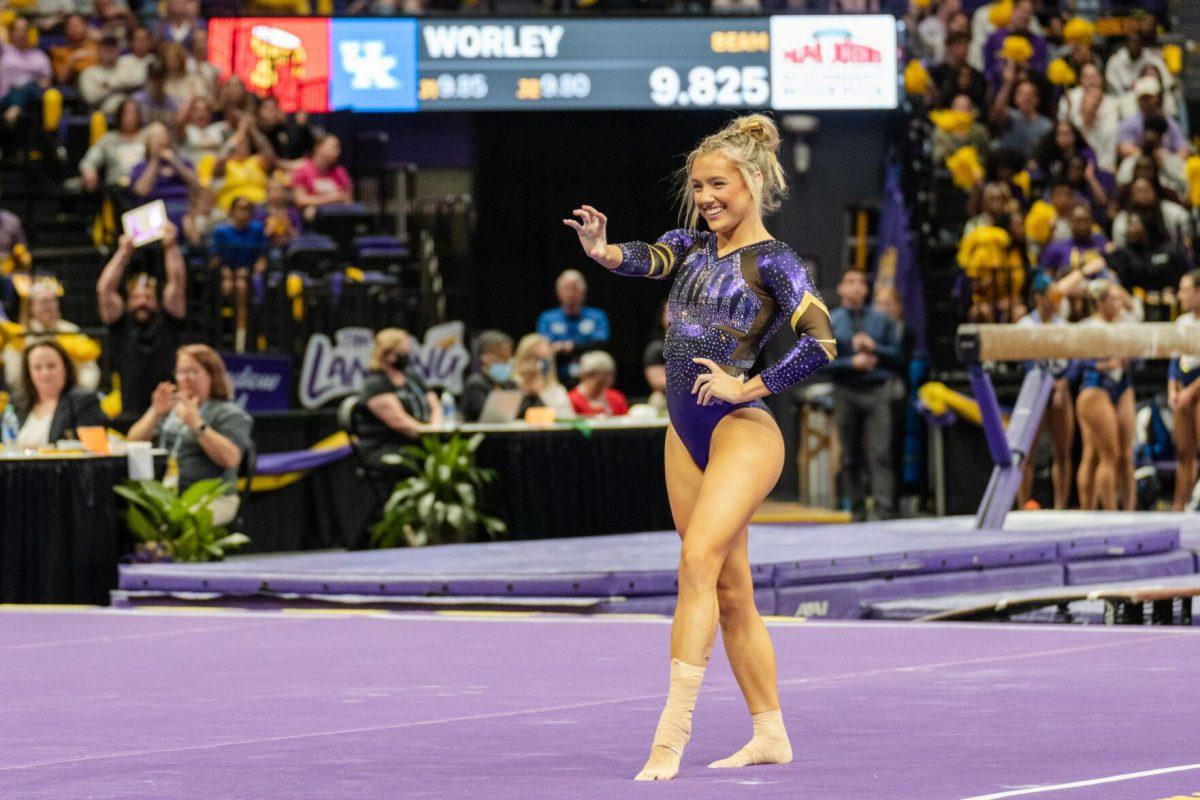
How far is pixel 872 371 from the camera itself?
14297 mm

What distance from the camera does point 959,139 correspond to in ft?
57.9

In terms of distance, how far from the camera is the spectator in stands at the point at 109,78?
16.2 metres

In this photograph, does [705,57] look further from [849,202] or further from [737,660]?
[737,660]

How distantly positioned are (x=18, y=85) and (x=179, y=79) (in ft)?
4.08

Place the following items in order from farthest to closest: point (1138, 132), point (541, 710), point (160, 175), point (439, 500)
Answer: point (1138, 132) < point (160, 175) < point (439, 500) < point (541, 710)

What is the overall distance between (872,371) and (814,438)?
6.79 ft

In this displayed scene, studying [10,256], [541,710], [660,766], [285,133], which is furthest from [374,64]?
[660,766]

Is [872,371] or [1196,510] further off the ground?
[872,371]

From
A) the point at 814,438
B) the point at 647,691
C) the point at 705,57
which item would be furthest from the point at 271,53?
the point at 647,691

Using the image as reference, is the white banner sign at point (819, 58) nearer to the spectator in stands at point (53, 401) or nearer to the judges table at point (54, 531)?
the spectator in stands at point (53, 401)

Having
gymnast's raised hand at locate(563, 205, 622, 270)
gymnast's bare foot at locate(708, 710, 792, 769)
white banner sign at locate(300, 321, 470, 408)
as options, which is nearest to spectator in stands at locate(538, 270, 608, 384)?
white banner sign at locate(300, 321, 470, 408)

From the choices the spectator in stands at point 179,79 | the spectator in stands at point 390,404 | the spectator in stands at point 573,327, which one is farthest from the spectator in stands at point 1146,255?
the spectator in stands at point 179,79

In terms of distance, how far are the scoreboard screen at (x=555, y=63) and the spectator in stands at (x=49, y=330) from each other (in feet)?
12.6

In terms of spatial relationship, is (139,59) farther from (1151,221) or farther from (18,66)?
(1151,221)
